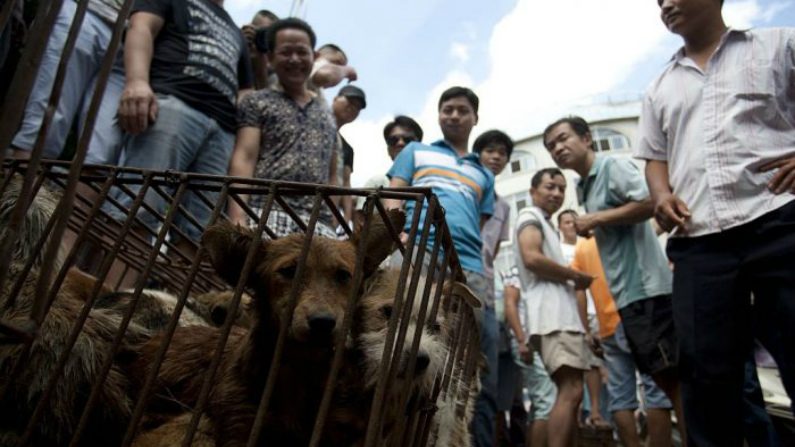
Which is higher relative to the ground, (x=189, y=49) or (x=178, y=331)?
(x=189, y=49)

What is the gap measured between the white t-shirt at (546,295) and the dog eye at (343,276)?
2.72 meters

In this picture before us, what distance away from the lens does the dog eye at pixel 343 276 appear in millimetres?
1746

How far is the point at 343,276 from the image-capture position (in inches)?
69.2

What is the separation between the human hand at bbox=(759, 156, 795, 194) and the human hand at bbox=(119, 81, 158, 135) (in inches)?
113

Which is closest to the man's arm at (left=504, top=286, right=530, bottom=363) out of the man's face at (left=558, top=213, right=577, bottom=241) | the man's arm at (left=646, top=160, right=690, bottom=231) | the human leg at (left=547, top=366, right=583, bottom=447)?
the human leg at (left=547, top=366, right=583, bottom=447)

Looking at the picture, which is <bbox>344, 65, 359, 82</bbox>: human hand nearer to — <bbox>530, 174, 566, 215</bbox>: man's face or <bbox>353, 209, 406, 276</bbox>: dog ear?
<bbox>530, 174, 566, 215</bbox>: man's face

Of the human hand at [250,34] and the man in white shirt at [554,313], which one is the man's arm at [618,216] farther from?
the human hand at [250,34]

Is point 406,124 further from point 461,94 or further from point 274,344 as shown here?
point 274,344

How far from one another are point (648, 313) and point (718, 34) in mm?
1620

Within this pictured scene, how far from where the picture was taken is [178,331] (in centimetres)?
225

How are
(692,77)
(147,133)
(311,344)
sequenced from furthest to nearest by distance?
(147,133), (692,77), (311,344)

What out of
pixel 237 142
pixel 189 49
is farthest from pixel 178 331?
pixel 189 49

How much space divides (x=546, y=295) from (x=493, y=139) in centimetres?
191

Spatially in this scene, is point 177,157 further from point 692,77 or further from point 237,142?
point 692,77
